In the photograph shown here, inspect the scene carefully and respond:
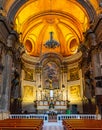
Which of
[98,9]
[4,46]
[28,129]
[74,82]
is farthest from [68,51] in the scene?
[28,129]

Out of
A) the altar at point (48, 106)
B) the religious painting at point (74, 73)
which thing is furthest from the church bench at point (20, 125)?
the religious painting at point (74, 73)

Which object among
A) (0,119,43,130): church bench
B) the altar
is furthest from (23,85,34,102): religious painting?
(0,119,43,130): church bench

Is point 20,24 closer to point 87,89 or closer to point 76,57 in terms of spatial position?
point 76,57

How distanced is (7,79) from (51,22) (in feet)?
33.9

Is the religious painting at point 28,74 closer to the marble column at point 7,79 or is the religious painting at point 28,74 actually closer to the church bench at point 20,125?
the marble column at point 7,79

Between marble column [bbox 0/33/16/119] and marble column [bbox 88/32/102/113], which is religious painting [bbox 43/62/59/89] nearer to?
marble column [bbox 0/33/16/119]

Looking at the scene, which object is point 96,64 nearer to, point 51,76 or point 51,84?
point 51,84

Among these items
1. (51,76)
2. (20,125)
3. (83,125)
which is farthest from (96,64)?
(20,125)

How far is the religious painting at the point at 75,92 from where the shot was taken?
21302 mm

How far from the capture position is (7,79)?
14.6 meters

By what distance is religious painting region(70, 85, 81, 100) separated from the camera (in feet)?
69.9

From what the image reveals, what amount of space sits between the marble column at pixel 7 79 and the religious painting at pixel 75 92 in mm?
9029

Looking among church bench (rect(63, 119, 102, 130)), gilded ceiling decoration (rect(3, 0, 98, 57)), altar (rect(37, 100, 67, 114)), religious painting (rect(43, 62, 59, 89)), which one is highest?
gilded ceiling decoration (rect(3, 0, 98, 57))

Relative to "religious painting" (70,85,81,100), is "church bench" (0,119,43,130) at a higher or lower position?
lower
